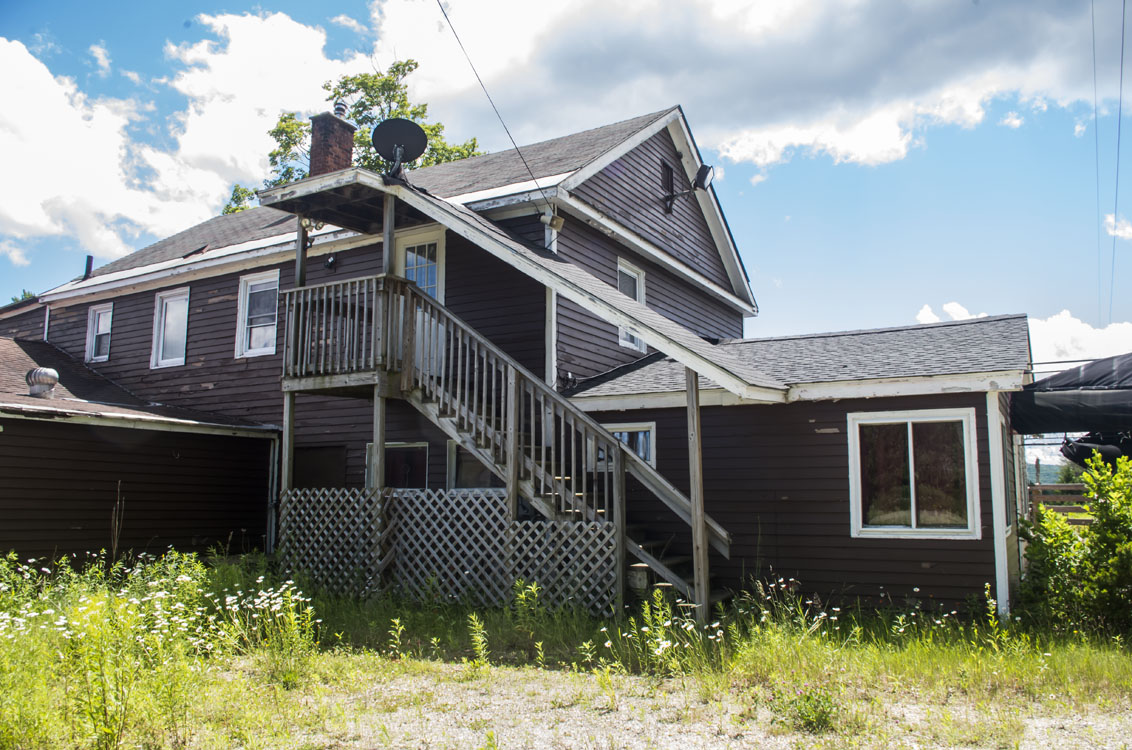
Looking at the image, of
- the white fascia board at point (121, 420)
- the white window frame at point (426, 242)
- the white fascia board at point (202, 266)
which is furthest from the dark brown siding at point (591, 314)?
the white fascia board at point (121, 420)

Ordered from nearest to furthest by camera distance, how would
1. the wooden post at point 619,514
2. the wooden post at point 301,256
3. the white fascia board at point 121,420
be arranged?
the wooden post at point 619,514 → the white fascia board at point 121,420 → the wooden post at point 301,256

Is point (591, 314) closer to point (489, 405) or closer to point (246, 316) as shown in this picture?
point (489, 405)

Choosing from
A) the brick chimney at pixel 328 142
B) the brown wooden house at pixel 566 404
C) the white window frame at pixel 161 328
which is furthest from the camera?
the white window frame at pixel 161 328

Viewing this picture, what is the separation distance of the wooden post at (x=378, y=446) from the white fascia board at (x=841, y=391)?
2.62m

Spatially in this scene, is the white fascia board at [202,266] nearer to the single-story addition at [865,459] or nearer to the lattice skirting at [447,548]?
the lattice skirting at [447,548]

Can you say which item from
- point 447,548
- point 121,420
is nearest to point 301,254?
point 121,420

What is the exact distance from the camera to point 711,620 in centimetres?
895

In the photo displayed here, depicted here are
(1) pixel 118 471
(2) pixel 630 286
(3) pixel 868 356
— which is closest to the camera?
(3) pixel 868 356

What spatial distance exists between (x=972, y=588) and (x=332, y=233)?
1090cm

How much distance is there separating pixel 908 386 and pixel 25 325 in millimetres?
19267

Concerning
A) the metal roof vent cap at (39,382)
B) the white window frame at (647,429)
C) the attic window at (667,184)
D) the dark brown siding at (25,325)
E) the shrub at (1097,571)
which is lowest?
the shrub at (1097,571)

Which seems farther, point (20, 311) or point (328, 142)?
point (20, 311)

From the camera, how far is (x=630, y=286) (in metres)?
15.0

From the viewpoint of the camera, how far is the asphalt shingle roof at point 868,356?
959cm
